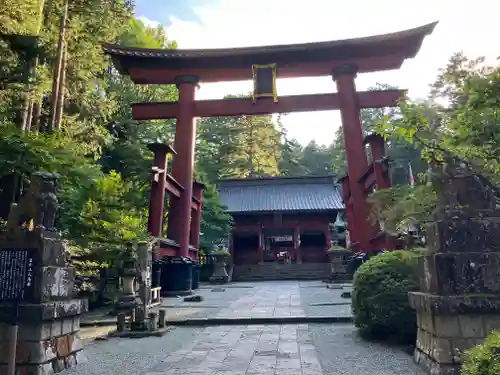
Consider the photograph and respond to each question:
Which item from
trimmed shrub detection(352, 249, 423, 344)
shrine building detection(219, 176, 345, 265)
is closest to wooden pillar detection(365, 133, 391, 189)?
trimmed shrub detection(352, 249, 423, 344)

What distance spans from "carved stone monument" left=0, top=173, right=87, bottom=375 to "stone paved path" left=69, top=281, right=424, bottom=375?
44cm

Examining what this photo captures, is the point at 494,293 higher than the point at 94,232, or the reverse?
the point at 94,232

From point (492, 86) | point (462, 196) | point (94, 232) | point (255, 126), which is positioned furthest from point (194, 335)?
point (255, 126)

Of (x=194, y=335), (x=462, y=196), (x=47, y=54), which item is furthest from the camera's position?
(x=47, y=54)

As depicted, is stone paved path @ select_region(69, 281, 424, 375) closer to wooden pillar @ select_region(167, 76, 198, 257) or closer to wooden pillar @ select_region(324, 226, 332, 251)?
wooden pillar @ select_region(167, 76, 198, 257)

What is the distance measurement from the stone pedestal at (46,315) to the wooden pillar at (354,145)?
10.2m

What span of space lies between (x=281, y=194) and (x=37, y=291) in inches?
1031

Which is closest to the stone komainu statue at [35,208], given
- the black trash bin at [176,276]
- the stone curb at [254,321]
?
the stone curb at [254,321]

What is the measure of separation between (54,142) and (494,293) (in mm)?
8614

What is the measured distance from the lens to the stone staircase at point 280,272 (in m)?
24.0

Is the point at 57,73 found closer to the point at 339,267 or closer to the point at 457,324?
the point at 457,324

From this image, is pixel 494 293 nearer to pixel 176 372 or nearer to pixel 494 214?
pixel 494 214

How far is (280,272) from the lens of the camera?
971 inches

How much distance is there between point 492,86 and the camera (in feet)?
11.0
